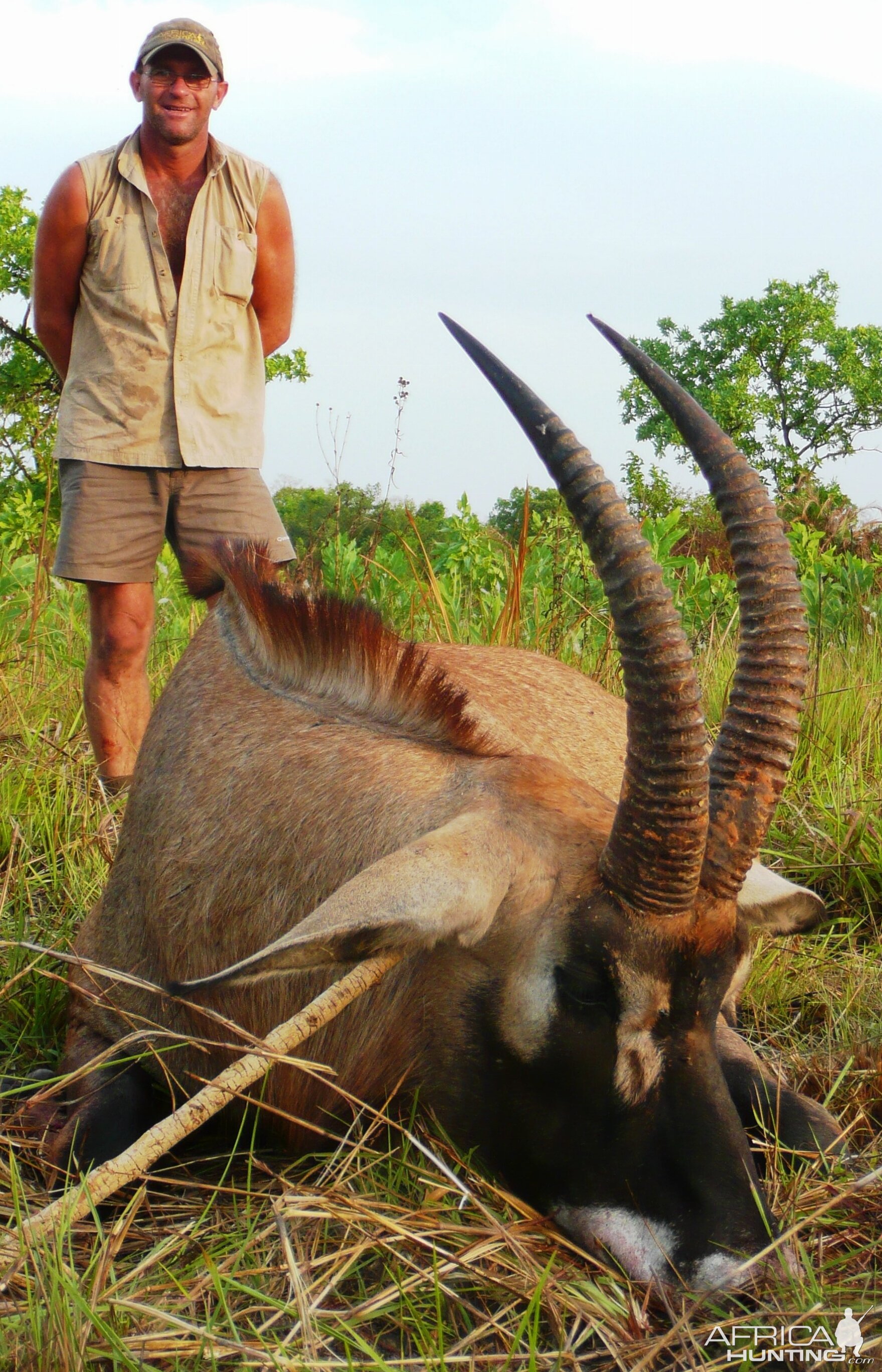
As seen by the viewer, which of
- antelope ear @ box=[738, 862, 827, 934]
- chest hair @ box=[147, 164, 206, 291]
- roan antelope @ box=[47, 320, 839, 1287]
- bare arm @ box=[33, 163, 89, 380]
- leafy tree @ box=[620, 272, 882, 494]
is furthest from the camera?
leafy tree @ box=[620, 272, 882, 494]

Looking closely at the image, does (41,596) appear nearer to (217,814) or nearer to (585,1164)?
(217,814)

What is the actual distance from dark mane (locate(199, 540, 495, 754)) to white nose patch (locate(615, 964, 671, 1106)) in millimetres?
858

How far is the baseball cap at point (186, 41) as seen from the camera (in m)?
5.75

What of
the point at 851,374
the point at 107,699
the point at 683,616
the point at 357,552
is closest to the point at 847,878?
the point at 107,699

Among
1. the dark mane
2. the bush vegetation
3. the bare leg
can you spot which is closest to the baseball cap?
the bush vegetation

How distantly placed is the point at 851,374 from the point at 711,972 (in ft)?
184

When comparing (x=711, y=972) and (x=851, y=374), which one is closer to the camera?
(x=711, y=972)

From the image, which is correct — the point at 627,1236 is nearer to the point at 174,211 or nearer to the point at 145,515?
the point at 145,515

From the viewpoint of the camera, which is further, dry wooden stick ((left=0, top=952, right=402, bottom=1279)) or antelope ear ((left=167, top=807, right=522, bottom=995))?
dry wooden stick ((left=0, top=952, right=402, bottom=1279))

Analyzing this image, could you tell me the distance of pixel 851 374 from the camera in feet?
177

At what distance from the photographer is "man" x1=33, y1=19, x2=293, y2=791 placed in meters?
5.71

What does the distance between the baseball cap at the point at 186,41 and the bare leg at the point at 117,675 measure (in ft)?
8.16

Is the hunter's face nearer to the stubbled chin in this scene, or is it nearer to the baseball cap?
the baseball cap

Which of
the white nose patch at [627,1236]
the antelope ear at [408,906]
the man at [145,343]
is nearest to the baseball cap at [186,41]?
the man at [145,343]
